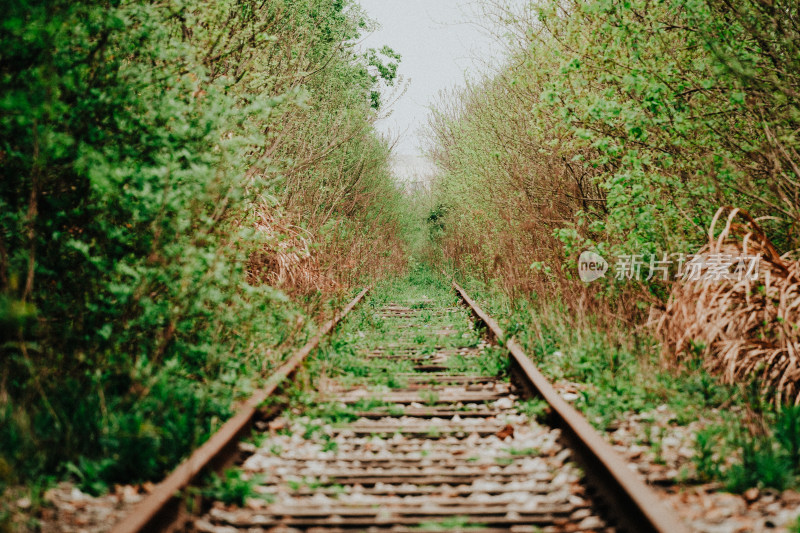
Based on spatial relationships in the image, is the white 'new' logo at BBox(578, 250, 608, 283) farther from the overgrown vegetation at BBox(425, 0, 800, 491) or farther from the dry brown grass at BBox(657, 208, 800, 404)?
the dry brown grass at BBox(657, 208, 800, 404)

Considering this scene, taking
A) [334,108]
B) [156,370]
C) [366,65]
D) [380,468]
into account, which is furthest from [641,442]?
[366,65]

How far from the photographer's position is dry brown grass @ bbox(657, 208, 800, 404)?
5.00 meters

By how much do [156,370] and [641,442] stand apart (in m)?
3.34

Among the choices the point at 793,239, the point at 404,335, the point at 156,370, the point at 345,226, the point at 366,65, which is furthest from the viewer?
the point at 366,65

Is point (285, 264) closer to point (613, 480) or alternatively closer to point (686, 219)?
point (686, 219)

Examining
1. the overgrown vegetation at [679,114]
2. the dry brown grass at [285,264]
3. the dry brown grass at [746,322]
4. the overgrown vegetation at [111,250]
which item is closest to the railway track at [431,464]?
the overgrown vegetation at [111,250]

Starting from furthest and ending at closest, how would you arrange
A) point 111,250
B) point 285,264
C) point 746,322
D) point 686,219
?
point 285,264 < point 686,219 < point 746,322 < point 111,250

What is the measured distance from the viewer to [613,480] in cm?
309

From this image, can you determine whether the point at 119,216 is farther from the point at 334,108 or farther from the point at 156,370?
the point at 334,108

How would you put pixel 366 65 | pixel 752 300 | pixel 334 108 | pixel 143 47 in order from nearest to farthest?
pixel 143 47, pixel 752 300, pixel 334 108, pixel 366 65

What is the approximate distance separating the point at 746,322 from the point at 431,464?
10.7ft

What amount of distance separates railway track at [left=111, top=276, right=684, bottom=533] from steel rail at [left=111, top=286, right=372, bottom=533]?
0.15 meters

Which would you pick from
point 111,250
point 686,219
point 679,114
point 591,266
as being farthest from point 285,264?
point 679,114

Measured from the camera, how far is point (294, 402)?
5.07 m
